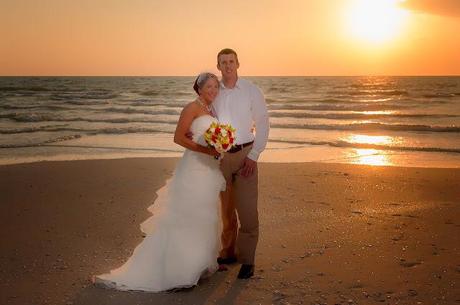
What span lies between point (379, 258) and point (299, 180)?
4256 millimetres

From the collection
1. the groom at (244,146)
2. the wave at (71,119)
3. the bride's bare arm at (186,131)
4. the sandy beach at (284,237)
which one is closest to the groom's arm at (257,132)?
the groom at (244,146)

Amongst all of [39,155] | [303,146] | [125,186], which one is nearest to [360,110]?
[303,146]

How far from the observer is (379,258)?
562 centimetres

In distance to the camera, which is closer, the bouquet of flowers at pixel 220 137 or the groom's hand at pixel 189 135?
the bouquet of flowers at pixel 220 137

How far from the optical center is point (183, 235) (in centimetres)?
491

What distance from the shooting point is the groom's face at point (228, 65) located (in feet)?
16.0

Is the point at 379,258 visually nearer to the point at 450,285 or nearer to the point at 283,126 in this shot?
the point at 450,285

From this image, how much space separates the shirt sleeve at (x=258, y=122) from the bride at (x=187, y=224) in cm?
43

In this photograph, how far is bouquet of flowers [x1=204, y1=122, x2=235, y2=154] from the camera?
4.62 meters

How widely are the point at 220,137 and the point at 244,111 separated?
0.61m

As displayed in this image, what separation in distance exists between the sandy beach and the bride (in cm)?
19

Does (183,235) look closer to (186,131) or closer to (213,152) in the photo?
(213,152)

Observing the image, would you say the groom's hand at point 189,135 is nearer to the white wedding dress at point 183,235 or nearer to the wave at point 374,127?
the white wedding dress at point 183,235

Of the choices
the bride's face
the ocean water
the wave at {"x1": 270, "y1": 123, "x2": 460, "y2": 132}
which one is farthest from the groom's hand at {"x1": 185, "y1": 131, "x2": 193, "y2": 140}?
the wave at {"x1": 270, "y1": 123, "x2": 460, "y2": 132}
